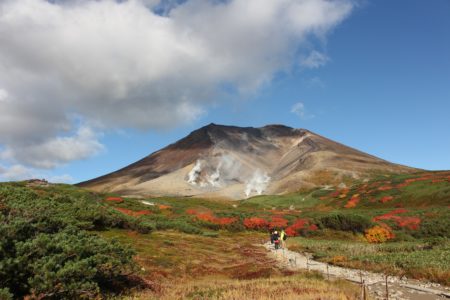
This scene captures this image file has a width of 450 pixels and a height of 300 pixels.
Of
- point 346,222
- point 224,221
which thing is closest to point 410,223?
point 346,222

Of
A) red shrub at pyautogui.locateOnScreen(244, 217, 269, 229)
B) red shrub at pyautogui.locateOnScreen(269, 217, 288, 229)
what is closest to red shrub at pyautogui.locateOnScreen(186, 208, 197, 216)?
red shrub at pyautogui.locateOnScreen(244, 217, 269, 229)

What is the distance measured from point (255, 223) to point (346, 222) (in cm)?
→ 1444

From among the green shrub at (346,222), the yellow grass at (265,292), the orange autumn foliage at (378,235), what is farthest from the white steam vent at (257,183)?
the yellow grass at (265,292)

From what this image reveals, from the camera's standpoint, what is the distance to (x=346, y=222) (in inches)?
2031

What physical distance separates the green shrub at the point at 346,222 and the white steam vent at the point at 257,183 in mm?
94997

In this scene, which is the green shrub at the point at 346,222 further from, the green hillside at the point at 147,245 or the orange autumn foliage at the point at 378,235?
the orange autumn foliage at the point at 378,235

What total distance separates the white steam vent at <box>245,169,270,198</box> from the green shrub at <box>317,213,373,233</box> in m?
95.0

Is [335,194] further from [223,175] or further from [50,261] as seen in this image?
[50,261]

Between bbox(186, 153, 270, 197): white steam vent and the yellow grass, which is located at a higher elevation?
bbox(186, 153, 270, 197): white steam vent

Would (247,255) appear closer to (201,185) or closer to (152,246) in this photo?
(152,246)

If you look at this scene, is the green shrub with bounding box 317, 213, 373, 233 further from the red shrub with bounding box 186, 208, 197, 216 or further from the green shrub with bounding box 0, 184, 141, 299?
the green shrub with bounding box 0, 184, 141, 299

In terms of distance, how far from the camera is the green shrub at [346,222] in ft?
163

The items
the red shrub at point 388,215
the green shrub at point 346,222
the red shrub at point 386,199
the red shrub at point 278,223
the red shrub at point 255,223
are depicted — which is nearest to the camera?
the green shrub at point 346,222

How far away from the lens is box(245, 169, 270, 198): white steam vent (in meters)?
155
